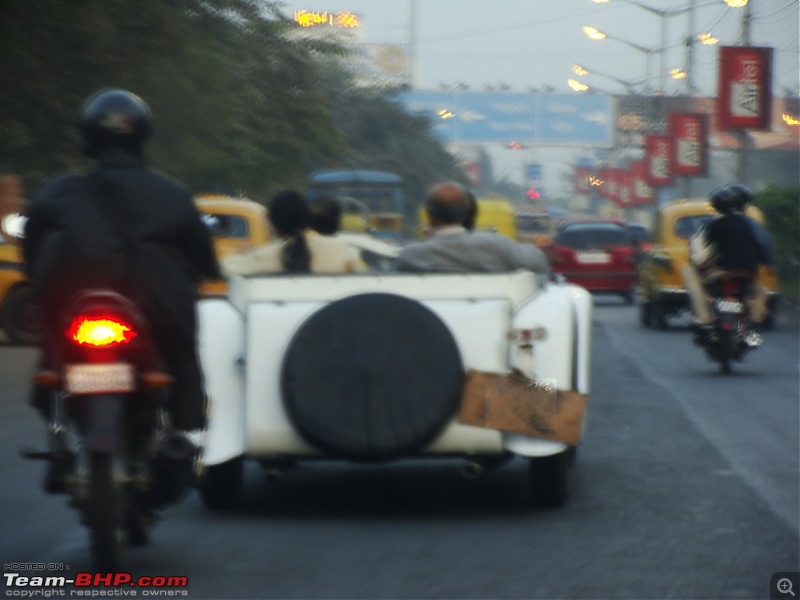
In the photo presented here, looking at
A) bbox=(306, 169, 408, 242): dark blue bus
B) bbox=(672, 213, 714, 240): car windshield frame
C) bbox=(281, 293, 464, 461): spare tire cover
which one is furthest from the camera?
bbox=(306, 169, 408, 242): dark blue bus

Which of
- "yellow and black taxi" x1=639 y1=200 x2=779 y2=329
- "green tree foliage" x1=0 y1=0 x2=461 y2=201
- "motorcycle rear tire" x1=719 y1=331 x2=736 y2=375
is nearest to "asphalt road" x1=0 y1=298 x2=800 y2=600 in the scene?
"motorcycle rear tire" x1=719 y1=331 x2=736 y2=375

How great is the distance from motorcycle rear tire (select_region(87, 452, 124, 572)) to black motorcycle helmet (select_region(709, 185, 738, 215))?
11341 mm

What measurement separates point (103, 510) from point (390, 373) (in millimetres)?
1868

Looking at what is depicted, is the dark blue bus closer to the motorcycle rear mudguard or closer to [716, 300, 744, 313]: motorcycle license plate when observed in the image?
[716, 300, 744, 313]: motorcycle license plate

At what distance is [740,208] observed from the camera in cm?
1630

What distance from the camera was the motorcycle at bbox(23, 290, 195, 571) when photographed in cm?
552

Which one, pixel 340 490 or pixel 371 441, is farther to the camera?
pixel 340 490

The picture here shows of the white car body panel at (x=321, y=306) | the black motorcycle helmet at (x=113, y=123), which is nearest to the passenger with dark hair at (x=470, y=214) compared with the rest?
the white car body panel at (x=321, y=306)

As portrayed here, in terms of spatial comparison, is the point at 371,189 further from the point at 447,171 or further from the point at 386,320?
the point at 386,320

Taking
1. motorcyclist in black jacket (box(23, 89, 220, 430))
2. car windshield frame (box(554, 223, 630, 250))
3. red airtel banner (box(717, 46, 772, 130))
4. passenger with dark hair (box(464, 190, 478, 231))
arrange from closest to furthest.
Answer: motorcyclist in black jacket (box(23, 89, 220, 430)) → passenger with dark hair (box(464, 190, 478, 231)) → car windshield frame (box(554, 223, 630, 250)) → red airtel banner (box(717, 46, 772, 130))

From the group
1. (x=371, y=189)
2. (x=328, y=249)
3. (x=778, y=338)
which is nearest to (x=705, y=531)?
(x=328, y=249)

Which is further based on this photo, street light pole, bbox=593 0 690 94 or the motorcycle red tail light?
street light pole, bbox=593 0 690 94

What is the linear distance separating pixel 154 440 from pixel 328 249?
2.94 meters

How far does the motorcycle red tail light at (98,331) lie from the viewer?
18.5 ft
